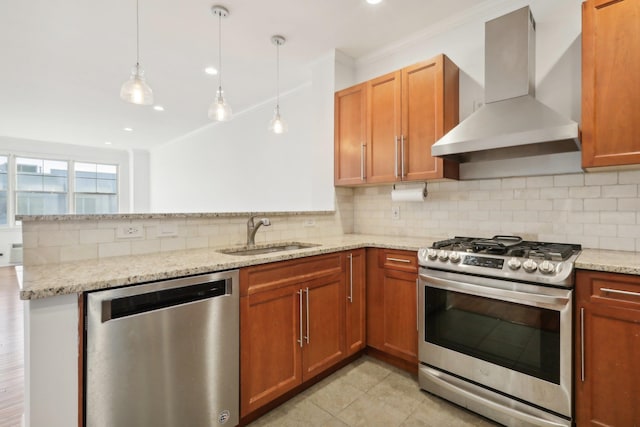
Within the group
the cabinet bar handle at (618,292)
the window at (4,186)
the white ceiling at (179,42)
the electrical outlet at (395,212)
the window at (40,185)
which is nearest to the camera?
the cabinet bar handle at (618,292)

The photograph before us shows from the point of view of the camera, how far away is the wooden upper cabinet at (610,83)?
1.64m

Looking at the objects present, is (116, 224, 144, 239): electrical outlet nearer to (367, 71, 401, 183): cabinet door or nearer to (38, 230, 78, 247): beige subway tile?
(38, 230, 78, 247): beige subway tile

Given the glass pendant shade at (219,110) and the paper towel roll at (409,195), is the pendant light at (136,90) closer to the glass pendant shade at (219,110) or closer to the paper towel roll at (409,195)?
the glass pendant shade at (219,110)

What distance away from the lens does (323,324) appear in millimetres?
2121

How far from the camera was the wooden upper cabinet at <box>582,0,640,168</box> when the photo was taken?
164cm

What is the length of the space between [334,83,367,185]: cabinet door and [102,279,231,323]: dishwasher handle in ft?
5.64

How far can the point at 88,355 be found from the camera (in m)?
1.17

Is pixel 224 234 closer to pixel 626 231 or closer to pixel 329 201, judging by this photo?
pixel 329 201

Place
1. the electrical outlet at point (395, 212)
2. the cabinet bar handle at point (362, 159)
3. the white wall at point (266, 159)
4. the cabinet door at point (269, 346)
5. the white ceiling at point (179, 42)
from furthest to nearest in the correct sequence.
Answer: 1. the white wall at point (266, 159)
2. the electrical outlet at point (395, 212)
3. the cabinet bar handle at point (362, 159)
4. the white ceiling at point (179, 42)
5. the cabinet door at point (269, 346)

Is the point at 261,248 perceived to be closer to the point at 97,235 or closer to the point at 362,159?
the point at 97,235

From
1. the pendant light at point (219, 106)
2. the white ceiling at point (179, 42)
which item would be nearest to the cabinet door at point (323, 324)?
the pendant light at point (219, 106)

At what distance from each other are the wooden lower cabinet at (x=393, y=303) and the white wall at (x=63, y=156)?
26.8 ft

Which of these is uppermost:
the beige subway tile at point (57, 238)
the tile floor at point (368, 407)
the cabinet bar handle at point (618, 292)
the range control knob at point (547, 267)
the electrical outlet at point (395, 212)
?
the electrical outlet at point (395, 212)

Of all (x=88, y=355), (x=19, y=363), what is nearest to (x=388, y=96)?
(x=88, y=355)
